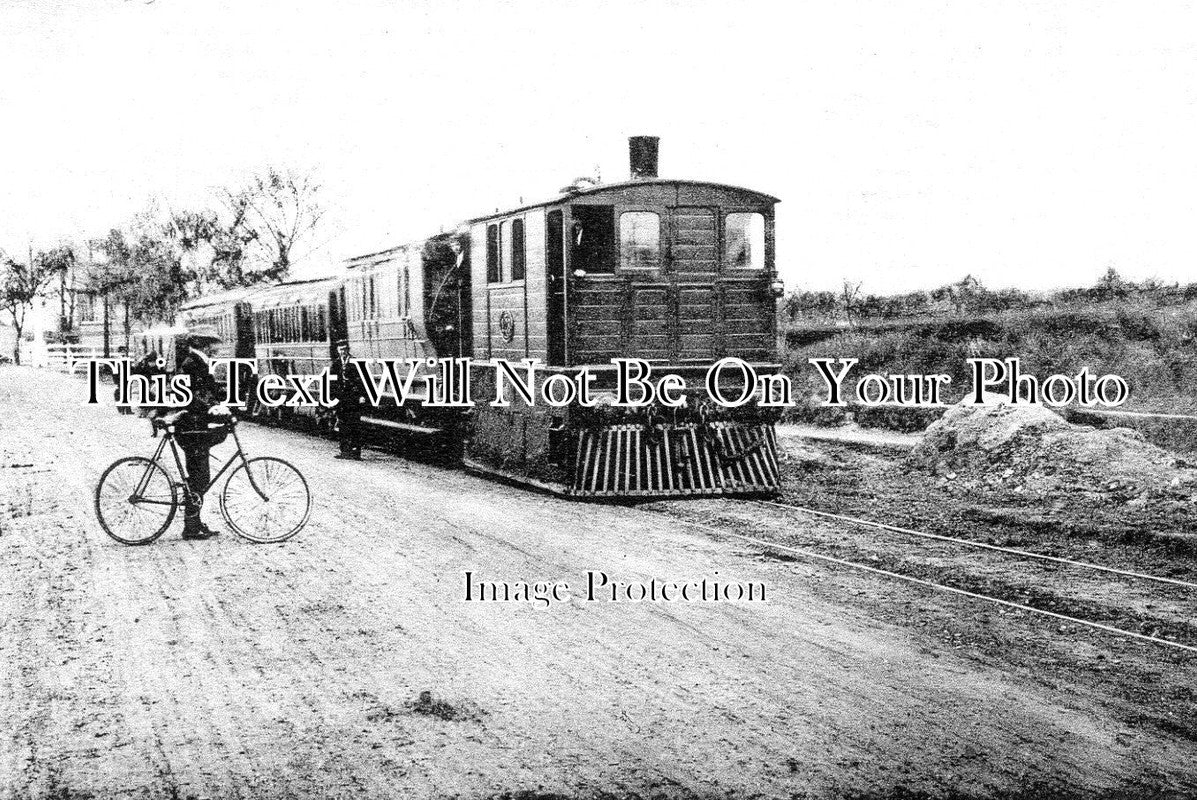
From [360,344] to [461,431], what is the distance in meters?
4.24

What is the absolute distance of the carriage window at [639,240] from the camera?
429 inches

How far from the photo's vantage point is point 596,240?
35.7 ft

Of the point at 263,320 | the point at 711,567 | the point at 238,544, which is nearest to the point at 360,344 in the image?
the point at 263,320

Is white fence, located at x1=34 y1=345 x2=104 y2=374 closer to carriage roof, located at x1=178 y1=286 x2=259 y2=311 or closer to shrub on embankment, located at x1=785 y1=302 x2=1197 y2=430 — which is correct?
carriage roof, located at x1=178 y1=286 x2=259 y2=311

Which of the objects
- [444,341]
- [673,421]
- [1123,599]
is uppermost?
[444,341]

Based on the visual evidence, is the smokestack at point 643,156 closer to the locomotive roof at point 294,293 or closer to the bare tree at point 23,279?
the locomotive roof at point 294,293

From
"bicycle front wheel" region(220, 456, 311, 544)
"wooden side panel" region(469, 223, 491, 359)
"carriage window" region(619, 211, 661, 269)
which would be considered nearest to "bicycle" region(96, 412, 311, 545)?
"bicycle front wheel" region(220, 456, 311, 544)

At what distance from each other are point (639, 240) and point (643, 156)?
4.50ft

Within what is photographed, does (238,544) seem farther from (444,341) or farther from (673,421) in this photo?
(444,341)

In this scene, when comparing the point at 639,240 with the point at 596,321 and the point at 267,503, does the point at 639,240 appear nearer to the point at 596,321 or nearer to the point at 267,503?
the point at 596,321

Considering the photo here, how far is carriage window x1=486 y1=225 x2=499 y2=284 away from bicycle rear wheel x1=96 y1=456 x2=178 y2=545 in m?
5.15

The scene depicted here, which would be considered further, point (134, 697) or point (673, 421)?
point (673, 421)

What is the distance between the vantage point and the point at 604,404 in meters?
10.5

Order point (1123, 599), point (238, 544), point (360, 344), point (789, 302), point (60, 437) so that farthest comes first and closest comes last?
point (789, 302)
point (360, 344)
point (60, 437)
point (238, 544)
point (1123, 599)
